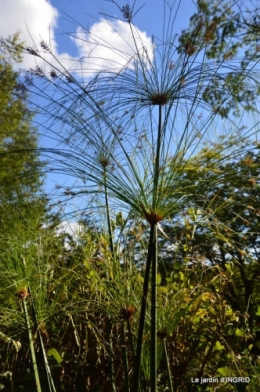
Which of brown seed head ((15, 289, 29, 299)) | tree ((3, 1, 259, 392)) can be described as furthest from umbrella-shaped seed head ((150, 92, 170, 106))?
brown seed head ((15, 289, 29, 299))

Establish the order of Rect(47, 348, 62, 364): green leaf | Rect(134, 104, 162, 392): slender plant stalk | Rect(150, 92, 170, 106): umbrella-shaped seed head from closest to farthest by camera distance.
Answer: Rect(134, 104, 162, 392): slender plant stalk, Rect(150, 92, 170, 106): umbrella-shaped seed head, Rect(47, 348, 62, 364): green leaf

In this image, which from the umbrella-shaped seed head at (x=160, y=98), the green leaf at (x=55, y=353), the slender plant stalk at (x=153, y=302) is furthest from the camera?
the green leaf at (x=55, y=353)

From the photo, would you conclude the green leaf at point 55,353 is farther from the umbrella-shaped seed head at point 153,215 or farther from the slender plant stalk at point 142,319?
the umbrella-shaped seed head at point 153,215

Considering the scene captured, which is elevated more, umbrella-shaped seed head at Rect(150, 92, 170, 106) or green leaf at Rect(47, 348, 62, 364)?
umbrella-shaped seed head at Rect(150, 92, 170, 106)

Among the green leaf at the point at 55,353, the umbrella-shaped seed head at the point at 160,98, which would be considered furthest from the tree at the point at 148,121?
the green leaf at the point at 55,353

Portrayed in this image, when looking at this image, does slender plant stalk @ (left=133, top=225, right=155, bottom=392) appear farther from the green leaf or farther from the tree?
the green leaf

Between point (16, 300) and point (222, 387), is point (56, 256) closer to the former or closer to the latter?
point (16, 300)

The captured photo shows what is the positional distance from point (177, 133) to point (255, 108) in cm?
29

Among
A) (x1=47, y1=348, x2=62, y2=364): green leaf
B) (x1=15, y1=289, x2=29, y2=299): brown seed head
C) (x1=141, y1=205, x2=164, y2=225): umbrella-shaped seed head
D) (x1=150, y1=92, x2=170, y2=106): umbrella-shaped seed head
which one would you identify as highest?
(x1=150, y1=92, x2=170, y2=106): umbrella-shaped seed head

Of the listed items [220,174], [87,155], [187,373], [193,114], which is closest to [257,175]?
[220,174]

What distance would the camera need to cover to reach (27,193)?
145 cm

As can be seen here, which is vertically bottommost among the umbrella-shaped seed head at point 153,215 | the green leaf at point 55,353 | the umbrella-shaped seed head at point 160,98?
the green leaf at point 55,353

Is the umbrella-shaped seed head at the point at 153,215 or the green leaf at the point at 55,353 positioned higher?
the umbrella-shaped seed head at the point at 153,215

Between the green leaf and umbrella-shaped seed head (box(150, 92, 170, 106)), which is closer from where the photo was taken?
umbrella-shaped seed head (box(150, 92, 170, 106))
